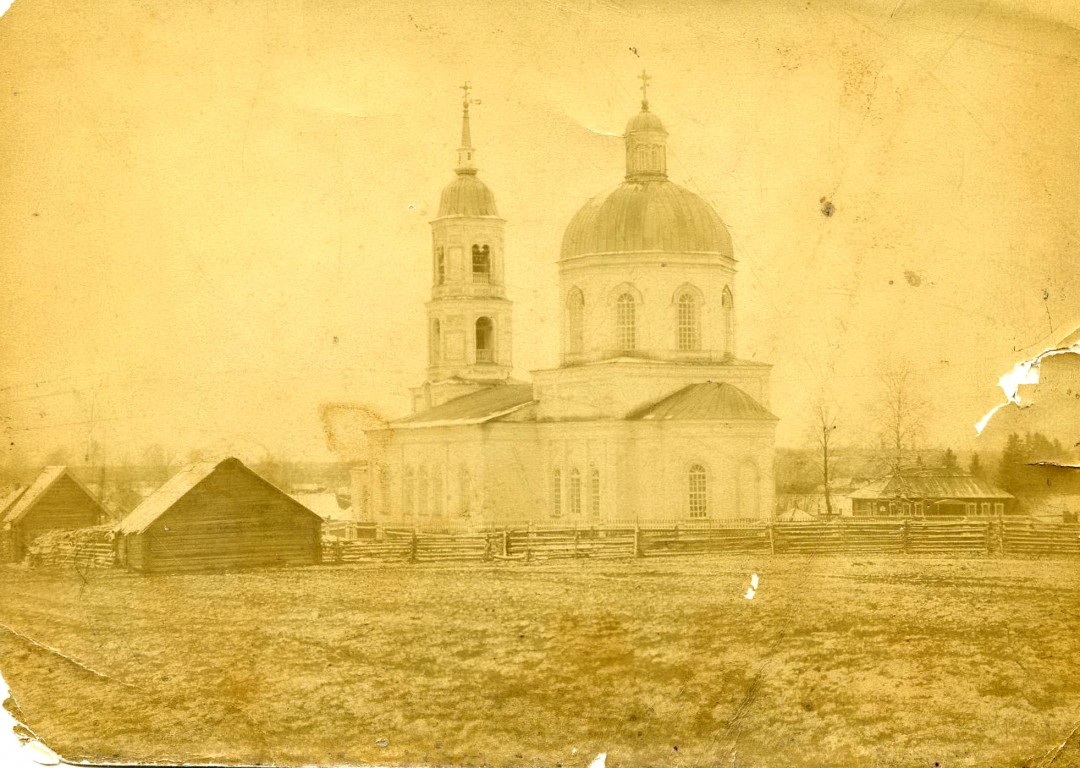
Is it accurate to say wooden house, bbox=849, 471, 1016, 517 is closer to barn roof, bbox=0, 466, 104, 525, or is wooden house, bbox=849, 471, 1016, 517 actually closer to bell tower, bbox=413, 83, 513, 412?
bell tower, bbox=413, 83, 513, 412

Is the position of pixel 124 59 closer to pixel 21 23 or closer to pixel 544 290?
pixel 21 23

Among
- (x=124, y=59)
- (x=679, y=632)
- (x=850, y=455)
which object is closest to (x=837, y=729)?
(x=679, y=632)

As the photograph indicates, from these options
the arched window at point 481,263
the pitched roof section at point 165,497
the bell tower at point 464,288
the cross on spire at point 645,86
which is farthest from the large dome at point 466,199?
the pitched roof section at point 165,497

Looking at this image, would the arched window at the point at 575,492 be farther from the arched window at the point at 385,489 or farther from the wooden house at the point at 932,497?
the wooden house at the point at 932,497

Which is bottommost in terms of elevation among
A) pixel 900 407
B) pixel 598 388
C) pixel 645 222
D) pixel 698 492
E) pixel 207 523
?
pixel 207 523

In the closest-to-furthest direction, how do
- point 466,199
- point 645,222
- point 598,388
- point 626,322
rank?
point 466,199 < point 645,222 < point 598,388 < point 626,322

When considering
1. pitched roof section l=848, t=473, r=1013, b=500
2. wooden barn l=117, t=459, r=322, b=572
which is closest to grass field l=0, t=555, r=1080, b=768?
wooden barn l=117, t=459, r=322, b=572

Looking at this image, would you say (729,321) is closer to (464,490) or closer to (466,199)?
(466,199)

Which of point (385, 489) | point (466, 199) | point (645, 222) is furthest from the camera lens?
point (385, 489)

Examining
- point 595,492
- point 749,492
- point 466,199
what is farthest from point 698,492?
point 466,199
